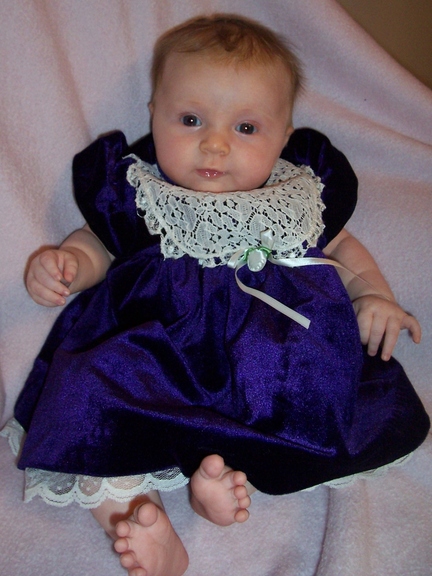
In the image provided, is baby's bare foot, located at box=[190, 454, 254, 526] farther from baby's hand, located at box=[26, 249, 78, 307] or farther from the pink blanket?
baby's hand, located at box=[26, 249, 78, 307]

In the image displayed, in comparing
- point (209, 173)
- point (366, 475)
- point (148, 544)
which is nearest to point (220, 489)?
point (148, 544)

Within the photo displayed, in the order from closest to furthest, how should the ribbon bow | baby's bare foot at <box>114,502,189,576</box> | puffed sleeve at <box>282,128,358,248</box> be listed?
baby's bare foot at <box>114,502,189,576</box> < the ribbon bow < puffed sleeve at <box>282,128,358,248</box>

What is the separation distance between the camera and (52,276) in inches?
33.7

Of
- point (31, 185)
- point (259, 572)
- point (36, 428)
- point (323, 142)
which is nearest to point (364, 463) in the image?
point (259, 572)

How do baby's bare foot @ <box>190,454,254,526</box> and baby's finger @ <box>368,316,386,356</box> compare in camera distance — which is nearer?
baby's bare foot @ <box>190,454,254,526</box>

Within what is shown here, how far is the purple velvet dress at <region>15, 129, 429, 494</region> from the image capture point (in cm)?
78

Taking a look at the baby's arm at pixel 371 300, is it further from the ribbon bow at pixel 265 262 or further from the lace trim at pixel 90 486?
the lace trim at pixel 90 486

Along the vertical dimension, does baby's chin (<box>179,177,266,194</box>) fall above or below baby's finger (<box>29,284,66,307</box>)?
above

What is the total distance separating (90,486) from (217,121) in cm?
55

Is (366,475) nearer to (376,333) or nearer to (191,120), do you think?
(376,333)

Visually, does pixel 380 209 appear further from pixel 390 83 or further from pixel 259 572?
pixel 259 572

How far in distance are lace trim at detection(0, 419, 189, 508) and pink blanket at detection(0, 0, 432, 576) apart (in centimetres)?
5

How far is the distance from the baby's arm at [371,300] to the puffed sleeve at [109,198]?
0.34m

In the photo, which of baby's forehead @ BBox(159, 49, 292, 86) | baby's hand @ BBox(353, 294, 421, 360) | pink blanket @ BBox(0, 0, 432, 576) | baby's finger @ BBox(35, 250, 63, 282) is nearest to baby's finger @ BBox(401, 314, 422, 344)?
baby's hand @ BBox(353, 294, 421, 360)
